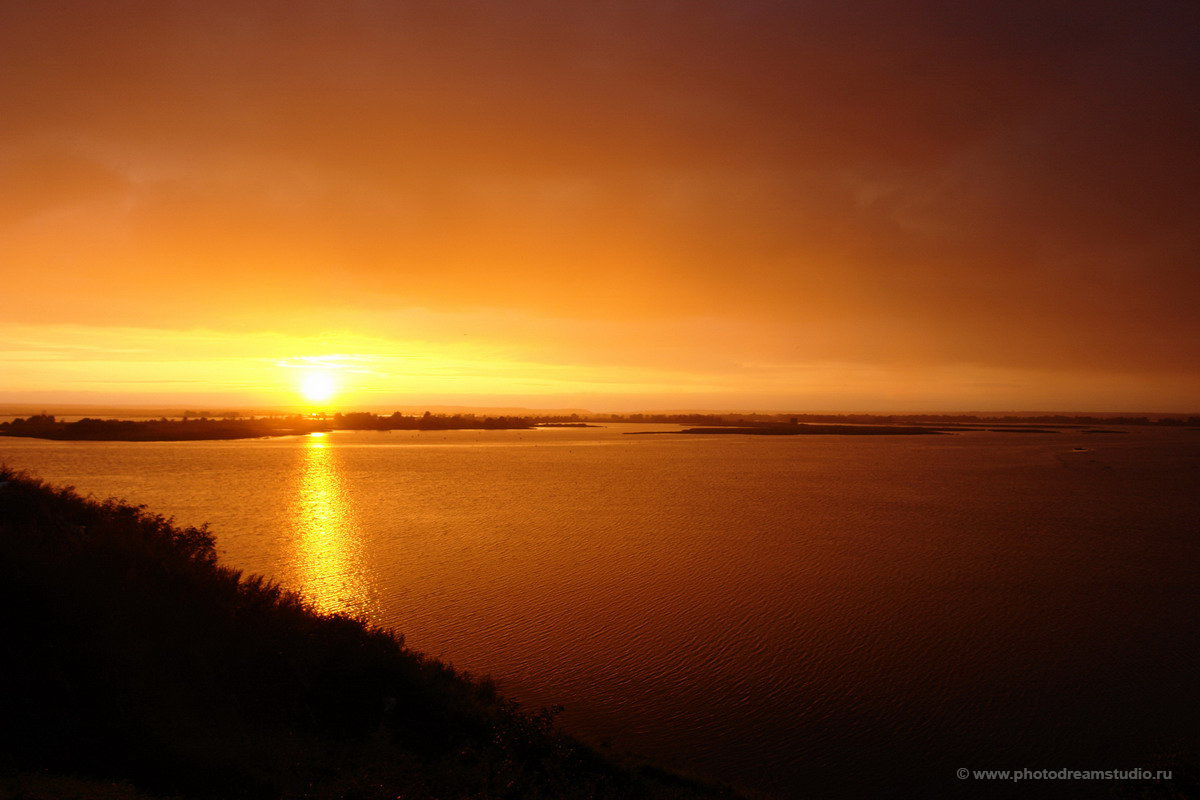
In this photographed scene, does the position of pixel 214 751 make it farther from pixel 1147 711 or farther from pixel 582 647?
pixel 1147 711

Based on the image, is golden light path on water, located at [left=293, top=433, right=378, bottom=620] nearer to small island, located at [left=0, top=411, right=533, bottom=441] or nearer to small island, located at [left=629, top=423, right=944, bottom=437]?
small island, located at [left=0, top=411, right=533, bottom=441]

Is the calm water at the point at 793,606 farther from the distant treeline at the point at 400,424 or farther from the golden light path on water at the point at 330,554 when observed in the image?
the distant treeline at the point at 400,424

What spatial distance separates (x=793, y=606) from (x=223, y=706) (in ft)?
35.3

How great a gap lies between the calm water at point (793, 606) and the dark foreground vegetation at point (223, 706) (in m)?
1.71

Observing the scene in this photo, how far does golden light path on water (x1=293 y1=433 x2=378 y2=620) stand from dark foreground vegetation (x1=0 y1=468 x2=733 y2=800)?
436 centimetres

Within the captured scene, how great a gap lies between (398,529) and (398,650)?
45.2 ft

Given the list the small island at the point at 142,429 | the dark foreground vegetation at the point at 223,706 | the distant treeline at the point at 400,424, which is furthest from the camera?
the distant treeline at the point at 400,424

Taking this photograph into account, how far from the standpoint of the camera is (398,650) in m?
9.09

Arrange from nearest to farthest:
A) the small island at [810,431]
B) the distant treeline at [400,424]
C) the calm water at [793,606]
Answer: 1. the calm water at [793,606]
2. the small island at [810,431]
3. the distant treeline at [400,424]

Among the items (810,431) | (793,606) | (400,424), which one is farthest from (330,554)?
(400,424)

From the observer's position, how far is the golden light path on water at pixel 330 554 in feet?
46.8

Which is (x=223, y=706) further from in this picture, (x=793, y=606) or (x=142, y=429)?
(x=142, y=429)

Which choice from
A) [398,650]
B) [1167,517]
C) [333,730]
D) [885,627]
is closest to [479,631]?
[398,650]

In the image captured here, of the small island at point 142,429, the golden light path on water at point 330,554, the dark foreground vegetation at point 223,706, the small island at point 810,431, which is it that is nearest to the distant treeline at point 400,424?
the small island at point 142,429
